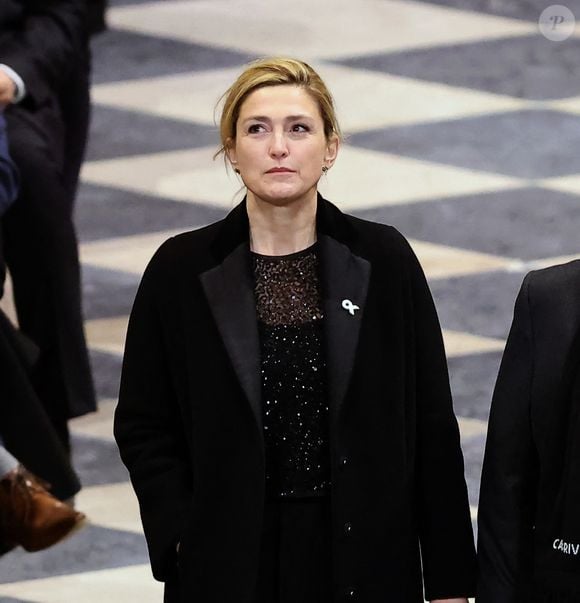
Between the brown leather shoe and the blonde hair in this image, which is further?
the brown leather shoe

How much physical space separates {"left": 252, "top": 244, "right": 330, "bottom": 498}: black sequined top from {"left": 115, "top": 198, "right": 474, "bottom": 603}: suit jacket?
3 cm

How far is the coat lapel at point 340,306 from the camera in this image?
262 centimetres

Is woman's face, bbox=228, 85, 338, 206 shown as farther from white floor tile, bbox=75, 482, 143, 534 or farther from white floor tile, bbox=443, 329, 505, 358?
white floor tile, bbox=443, 329, 505, 358

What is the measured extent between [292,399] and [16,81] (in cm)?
163

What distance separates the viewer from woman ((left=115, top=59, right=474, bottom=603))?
8.62 feet

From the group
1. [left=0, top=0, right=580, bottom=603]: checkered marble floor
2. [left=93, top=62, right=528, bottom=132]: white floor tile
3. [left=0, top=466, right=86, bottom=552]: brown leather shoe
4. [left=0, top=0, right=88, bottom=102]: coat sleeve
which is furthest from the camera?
[left=93, top=62, right=528, bottom=132]: white floor tile

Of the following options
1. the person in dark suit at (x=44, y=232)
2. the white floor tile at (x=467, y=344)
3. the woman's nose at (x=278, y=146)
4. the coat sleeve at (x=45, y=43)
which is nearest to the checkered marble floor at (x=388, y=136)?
the white floor tile at (x=467, y=344)

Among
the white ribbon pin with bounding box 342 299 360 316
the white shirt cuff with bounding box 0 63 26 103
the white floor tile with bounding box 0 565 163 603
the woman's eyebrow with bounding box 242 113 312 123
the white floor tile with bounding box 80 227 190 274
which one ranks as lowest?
the white floor tile with bounding box 0 565 163 603

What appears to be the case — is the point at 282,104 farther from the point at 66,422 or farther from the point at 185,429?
the point at 66,422

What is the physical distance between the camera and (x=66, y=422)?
4.10 m

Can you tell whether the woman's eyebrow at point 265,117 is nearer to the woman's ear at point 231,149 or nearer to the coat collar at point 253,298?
the woman's ear at point 231,149

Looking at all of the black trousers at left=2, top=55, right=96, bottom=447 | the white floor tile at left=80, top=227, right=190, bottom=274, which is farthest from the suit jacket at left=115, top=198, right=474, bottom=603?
the white floor tile at left=80, top=227, right=190, bottom=274

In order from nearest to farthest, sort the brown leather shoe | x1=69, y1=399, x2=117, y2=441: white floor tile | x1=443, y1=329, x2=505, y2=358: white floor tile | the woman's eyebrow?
the woman's eyebrow
the brown leather shoe
x1=69, y1=399, x2=117, y2=441: white floor tile
x1=443, y1=329, x2=505, y2=358: white floor tile

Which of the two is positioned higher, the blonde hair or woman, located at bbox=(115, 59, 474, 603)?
the blonde hair
